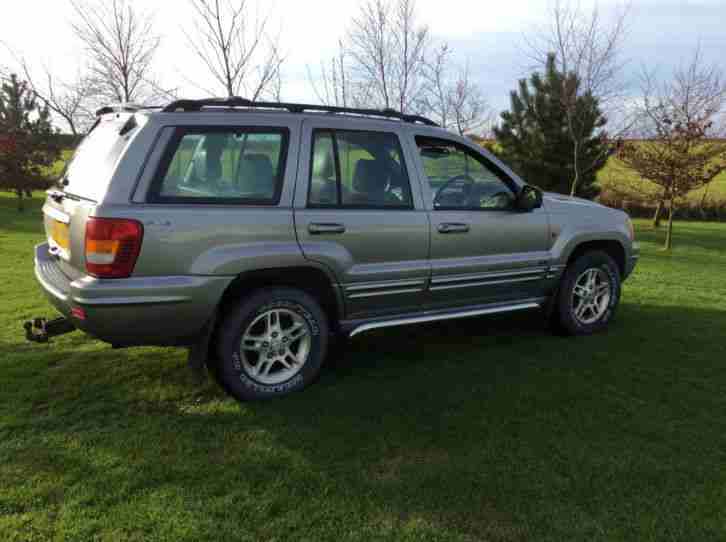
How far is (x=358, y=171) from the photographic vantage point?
166 inches

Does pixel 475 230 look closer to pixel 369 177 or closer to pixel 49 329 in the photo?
pixel 369 177

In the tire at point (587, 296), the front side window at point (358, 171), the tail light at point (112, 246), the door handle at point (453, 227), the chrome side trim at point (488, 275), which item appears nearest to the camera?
the tail light at point (112, 246)

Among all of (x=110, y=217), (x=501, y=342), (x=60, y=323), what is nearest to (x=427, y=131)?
(x=501, y=342)

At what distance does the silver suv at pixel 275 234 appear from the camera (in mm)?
3416

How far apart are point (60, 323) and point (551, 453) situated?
11.0 feet

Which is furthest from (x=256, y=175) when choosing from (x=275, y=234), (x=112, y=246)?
(x=112, y=246)

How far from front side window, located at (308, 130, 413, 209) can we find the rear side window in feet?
0.92

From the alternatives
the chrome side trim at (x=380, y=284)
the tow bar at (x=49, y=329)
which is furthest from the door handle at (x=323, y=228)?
the tow bar at (x=49, y=329)

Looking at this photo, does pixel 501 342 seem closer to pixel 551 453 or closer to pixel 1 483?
pixel 551 453

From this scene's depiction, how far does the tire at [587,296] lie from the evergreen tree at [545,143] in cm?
1287

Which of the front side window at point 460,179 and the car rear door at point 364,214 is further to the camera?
Answer: the front side window at point 460,179

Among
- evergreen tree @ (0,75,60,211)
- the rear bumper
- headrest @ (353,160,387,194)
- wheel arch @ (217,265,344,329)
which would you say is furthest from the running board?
evergreen tree @ (0,75,60,211)

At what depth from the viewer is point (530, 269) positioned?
496 centimetres

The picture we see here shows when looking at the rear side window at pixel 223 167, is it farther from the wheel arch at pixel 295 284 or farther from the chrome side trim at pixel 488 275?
the chrome side trim at pixel 488 275
